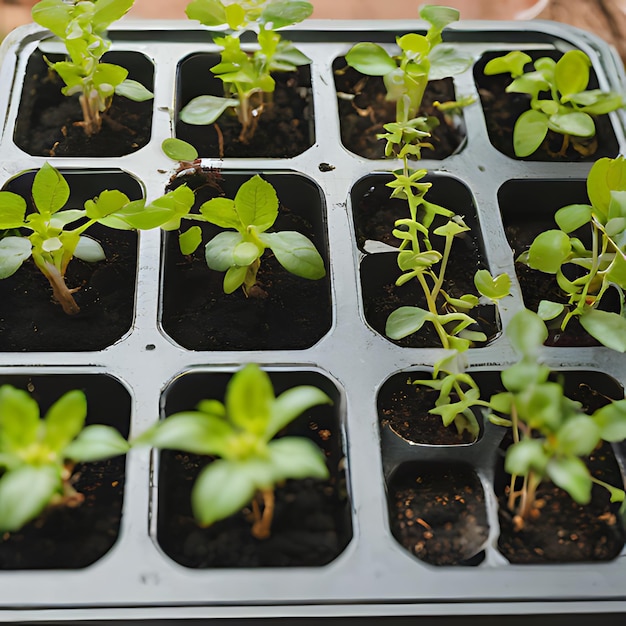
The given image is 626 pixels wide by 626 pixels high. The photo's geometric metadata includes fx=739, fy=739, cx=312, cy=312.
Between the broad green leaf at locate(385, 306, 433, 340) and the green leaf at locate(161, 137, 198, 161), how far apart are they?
10.4 inches

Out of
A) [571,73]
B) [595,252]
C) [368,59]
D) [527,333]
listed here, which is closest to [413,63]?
[368,59]

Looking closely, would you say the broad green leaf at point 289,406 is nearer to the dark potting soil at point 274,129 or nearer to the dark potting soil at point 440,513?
the dark potting soil at point 440,513

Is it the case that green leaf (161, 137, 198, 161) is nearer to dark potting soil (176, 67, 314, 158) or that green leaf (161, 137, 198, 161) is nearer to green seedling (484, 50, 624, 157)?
dark potting soil (176, 67, 314, 158)

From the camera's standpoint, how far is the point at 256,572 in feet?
1.83

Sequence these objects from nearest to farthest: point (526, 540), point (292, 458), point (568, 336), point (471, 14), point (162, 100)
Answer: point (292, 458)
point (526, 540)
point (568, 336)
point (162, 100)
point (471, 14)

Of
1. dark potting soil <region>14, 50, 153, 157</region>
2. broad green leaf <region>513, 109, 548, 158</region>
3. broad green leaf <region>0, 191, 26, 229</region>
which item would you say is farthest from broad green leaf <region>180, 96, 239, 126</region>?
broad green leaf <region>513, 109, 548, 158</region>

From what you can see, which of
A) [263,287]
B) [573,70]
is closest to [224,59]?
[263,287]

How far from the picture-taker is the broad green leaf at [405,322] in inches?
26.3

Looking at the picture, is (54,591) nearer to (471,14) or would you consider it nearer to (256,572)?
(256,572)

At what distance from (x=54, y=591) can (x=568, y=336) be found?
52 cm

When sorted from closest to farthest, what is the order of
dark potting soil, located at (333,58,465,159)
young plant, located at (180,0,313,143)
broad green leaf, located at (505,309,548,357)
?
1. broad green leaf, located at (505,309,548,357)
2. young plant, located at (180,0,313,143)
3. dark potting soil, located at (333,58,465,159)

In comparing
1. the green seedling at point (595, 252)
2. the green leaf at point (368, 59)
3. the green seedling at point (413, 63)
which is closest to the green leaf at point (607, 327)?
the green seedling at point (595, 252)

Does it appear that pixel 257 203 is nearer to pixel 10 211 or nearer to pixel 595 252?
pixel 10 211

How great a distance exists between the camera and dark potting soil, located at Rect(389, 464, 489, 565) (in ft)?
2.02
